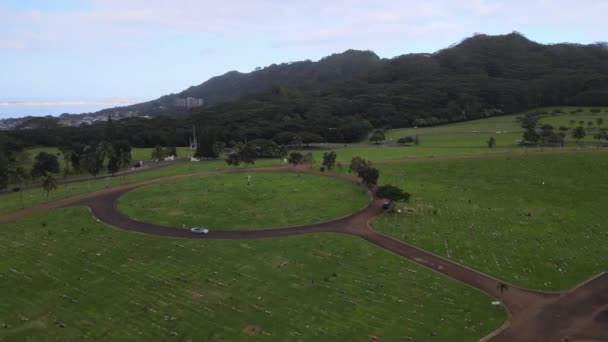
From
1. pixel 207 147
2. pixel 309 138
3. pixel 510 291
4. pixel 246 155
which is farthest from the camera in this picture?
pixel 309 138

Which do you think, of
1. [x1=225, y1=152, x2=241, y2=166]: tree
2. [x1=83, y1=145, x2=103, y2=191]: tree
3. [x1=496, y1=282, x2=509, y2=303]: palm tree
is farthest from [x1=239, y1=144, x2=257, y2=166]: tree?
[x1=496, y1=282, x2=509, y2=303]: palm tree

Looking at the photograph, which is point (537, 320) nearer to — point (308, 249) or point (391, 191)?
point (308, 249)

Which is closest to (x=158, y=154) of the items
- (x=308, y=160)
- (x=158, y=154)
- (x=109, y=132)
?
(x=158, y=154)


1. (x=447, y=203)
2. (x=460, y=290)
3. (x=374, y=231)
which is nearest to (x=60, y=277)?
(x=374, y=231)

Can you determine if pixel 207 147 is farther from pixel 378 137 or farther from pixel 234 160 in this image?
pixel 378 137

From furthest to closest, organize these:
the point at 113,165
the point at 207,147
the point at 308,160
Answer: the point at 207,147 → the point at 308,160 → the point at 113,165

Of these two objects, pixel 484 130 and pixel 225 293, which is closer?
pixel 225 293

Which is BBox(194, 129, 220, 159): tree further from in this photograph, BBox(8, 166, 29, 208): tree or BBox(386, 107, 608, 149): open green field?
BBox(386, 107, 608, 149): open green field
